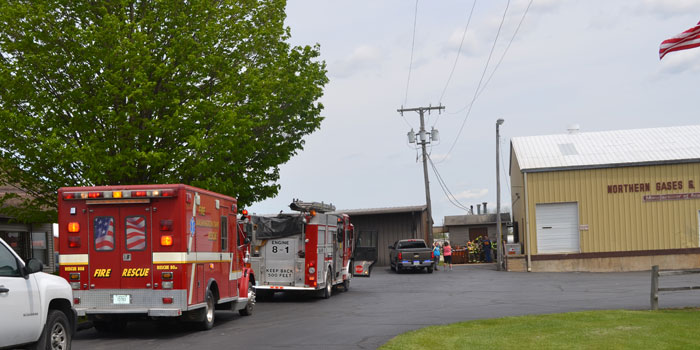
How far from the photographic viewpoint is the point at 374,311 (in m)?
19.3

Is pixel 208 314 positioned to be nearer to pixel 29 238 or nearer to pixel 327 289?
pixel 327 289

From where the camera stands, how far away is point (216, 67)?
67.1ft

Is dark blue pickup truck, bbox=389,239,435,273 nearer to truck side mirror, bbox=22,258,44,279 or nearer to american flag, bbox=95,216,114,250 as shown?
american flag, bbox=95,216,114,250

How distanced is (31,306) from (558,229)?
3405 centimetres

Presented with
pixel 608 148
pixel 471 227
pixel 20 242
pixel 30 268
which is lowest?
pixel 30 268

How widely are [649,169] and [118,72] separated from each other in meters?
30.3

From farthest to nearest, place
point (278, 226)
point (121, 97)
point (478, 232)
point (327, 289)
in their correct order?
point (478, 232)
point (327, 289)
point (278, 226)
point (121, 97)

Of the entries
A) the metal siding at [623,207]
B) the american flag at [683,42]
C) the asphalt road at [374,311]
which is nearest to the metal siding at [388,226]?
the metal siding at [623,207]

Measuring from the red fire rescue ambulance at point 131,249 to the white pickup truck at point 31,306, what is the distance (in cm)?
313

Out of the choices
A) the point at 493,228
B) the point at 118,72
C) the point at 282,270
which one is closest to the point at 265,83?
the point at 118,72

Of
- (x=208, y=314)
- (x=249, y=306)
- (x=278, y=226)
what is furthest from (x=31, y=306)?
(x=278, y=226)

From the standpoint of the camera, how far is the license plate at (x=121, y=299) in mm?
14562

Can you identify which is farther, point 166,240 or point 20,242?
point 20,242

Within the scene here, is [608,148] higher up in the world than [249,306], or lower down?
higher up
